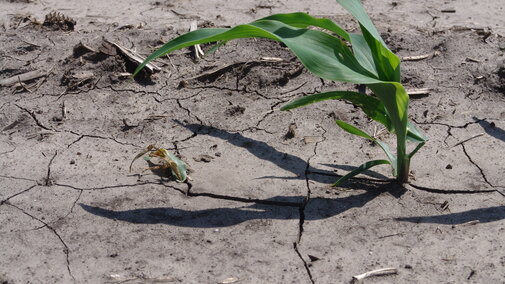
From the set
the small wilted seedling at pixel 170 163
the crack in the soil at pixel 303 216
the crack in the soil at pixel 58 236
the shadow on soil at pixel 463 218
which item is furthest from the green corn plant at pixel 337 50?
the crack in the soil at pixel 58 236

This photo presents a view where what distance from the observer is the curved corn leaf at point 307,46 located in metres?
2.74

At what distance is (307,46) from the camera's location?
2805 mm

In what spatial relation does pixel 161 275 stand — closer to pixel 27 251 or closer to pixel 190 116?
pixel 27 251

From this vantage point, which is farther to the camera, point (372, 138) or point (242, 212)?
point (372, 138)

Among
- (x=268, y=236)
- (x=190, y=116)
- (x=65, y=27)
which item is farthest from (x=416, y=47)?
(x=65, y=27)

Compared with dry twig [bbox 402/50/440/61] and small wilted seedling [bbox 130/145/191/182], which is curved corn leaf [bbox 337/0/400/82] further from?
dry twig [bbox 402/50/440/61]

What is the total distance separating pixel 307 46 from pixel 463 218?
3.33 ft

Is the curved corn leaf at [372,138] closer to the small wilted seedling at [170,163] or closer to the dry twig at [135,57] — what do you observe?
the small wilted seedling at [170,163]

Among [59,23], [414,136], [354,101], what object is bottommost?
[59,23]

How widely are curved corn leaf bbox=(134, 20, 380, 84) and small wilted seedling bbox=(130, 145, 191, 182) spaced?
2.04 ft

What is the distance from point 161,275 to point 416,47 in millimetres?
2467

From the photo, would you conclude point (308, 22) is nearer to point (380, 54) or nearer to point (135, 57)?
point (380, 54)

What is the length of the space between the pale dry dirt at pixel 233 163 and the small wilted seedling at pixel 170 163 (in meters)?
0.05

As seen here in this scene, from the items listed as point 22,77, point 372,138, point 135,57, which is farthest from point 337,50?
point 22,77
